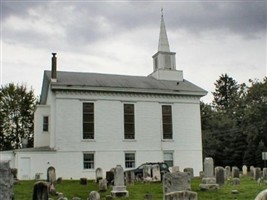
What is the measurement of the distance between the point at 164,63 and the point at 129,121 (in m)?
9.63

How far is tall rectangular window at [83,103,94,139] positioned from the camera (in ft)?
126

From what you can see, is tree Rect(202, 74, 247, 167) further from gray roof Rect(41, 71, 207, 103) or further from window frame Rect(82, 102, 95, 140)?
window frame Rect(82, 102, 95, 140)

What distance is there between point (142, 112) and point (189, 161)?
6545mm

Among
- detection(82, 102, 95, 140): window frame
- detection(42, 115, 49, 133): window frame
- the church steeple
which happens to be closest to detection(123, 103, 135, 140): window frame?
detection(82, 102, 95, 140): window frame

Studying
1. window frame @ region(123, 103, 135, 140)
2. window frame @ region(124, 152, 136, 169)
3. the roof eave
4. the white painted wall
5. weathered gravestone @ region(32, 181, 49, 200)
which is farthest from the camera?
window frame @ region(123, 103, 135, 140)

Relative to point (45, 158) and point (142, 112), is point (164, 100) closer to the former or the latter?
point (142, 112)

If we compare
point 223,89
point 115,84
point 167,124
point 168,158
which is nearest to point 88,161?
point 115,84

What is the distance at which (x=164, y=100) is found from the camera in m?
41.8

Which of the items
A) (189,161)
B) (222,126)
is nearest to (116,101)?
(189,161)

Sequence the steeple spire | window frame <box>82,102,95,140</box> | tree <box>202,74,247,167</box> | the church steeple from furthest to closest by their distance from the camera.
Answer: tree <box>202,74,247,167</box> < the steeple spire < the church steeple < window frame <box>82,102,95,140</box>

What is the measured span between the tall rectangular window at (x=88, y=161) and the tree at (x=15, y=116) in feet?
69.5

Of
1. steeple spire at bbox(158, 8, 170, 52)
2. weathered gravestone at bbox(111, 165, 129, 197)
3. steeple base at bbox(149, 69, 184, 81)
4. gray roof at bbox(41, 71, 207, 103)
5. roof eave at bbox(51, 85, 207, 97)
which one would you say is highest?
steeple spire at bbox(158, 8, 170, 52)

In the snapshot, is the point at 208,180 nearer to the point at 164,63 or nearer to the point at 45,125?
the point at 45,125

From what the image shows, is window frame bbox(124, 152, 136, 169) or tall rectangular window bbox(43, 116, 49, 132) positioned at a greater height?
tall rectangular window bbox(43, 116, 49, 132)
